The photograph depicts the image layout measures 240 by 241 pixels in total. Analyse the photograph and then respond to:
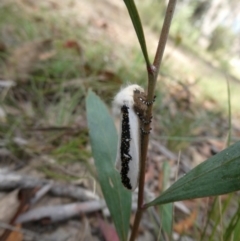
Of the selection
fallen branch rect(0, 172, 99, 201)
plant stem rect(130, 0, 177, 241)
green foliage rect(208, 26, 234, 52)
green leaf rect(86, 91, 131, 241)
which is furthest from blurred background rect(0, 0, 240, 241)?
green foliage rect(208, 26, 234, 52)

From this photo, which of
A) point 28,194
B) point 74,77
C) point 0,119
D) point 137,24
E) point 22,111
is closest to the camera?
point 137,24

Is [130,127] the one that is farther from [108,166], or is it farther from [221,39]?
[221,39]

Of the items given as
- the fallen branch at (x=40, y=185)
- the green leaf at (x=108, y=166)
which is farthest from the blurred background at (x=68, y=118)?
the green leaf at (x=108, y=166)

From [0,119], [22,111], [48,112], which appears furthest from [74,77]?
[0,119]

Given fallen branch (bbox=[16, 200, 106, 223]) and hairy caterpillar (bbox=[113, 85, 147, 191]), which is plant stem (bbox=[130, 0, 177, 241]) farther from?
fallen branch (bbox=[16, 200, 106, 223])

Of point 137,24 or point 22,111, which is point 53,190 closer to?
point 22,111

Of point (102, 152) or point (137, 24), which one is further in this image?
point (102, 152)
